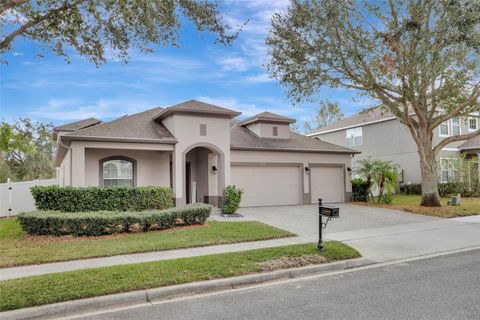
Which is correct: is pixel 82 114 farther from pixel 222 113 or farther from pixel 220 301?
pixel 220 301

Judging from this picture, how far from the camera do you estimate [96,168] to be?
15.8 meters

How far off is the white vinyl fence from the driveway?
10.0 metres

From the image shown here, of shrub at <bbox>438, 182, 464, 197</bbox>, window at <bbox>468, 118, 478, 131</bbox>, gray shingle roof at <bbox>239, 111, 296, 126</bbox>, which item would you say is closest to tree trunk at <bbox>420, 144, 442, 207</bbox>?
shrub at <bbox>438, 182, 464, 197</bbox>

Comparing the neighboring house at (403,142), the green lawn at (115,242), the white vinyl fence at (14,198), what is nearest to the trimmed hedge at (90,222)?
the green lawn at (115,242)

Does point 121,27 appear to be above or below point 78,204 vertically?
above

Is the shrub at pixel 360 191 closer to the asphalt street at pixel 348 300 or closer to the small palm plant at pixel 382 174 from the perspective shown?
the small palm plant at pixel 382 174

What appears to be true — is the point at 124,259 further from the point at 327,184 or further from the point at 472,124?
the point at 472,124

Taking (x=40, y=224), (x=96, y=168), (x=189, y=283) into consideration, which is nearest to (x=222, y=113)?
(x=96, y=168)

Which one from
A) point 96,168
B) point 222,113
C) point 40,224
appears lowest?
point 40,224

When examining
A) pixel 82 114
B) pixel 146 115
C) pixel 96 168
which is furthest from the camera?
pixel 82 114

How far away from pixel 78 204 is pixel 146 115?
271 inches

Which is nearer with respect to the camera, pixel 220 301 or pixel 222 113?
pixel 220 301

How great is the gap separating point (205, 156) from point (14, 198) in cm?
928

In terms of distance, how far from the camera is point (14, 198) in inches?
698
